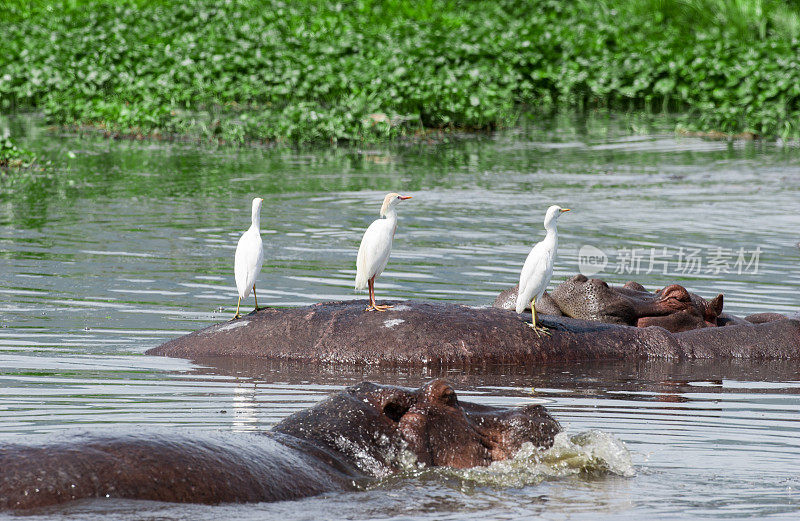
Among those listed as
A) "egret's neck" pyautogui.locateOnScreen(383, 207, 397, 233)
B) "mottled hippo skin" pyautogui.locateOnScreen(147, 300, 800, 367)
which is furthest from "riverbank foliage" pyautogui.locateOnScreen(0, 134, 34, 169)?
"egret's neck" pyautogui.locateOnScreen(383, 207, 397, 233)

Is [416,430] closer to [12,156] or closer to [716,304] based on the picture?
[716,304]

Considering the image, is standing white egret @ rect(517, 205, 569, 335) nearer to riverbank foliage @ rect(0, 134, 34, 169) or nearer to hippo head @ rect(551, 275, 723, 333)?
hippo head @ rect(551, 275, 723, 333)

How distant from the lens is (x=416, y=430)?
5137mm

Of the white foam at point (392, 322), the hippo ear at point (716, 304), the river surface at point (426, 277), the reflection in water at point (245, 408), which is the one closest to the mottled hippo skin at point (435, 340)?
the white foam at point (392, 322)

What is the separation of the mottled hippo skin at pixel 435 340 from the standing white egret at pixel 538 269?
0.58ft

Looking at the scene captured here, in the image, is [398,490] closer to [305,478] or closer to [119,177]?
[305,478]

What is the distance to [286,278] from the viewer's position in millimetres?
11258

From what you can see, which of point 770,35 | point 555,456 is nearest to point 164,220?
point 555,456

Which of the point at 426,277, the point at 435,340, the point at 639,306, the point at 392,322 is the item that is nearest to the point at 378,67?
the point at 426,277

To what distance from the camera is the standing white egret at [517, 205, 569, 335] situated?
8148 mm

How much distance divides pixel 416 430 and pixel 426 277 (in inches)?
244

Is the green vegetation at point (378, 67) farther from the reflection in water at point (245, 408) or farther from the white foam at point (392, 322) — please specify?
the reflection in water at point (245, 408)

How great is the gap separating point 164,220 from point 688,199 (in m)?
6.25

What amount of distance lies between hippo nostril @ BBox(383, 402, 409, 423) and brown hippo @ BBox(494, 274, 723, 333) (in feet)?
13.1
